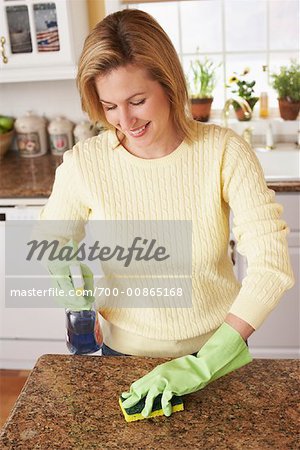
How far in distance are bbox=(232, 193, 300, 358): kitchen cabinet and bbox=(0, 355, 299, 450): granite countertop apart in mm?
1307

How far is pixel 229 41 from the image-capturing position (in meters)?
3.29

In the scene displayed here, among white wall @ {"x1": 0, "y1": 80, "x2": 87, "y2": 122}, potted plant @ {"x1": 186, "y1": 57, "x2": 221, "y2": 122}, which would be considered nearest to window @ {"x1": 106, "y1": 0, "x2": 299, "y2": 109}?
potted plant @ {"x1": 186, "y1": 57, "x2": 221, "y2": 122}

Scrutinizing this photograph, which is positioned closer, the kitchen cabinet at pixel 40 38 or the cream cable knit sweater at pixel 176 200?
the cream cable knit sweater at pixel 176 200

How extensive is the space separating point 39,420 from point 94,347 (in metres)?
0.30

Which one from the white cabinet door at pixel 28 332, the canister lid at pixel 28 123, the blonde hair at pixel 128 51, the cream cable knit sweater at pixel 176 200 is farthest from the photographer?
the canister lid at pixel 28 123

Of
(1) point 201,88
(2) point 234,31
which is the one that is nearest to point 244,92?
(1) point 201,88

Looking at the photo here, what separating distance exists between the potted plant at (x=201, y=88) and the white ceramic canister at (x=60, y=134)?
58 cm

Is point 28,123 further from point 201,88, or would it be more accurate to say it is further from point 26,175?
point 201,88

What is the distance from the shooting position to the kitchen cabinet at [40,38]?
2.74m

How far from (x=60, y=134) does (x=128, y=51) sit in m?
1.82

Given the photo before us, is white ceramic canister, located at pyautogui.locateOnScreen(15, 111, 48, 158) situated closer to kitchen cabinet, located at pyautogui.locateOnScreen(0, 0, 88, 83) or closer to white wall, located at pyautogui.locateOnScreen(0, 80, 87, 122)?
white wall, located at pyautogui.locateOnScreen(0, 80, 87, 122)

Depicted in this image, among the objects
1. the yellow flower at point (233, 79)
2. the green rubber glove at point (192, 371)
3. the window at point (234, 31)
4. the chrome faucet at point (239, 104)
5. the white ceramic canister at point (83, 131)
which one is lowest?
the green rubber glove at point (192, 371)

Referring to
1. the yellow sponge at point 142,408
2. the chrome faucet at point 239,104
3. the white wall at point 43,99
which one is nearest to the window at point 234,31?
the chrome faucet at point 239,104

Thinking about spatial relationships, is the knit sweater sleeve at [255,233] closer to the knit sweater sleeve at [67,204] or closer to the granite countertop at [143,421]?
the granite countertop at [143,421]
